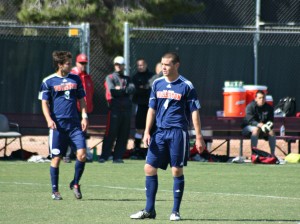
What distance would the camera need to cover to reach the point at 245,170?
17688 mm

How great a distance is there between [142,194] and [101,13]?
11.7 meters

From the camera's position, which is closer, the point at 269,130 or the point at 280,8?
the point at 269,130

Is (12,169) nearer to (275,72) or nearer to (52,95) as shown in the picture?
(52,95)

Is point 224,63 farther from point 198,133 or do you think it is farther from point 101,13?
point 198,133

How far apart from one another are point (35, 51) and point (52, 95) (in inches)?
329

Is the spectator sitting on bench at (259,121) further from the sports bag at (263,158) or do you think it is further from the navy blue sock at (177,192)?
the navy blue sock at (177,192)

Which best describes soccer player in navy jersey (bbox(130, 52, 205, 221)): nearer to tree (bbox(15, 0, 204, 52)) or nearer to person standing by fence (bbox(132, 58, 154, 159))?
person standing by fence (bbox(132, 58, 154, 159))

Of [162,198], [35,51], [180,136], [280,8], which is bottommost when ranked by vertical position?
[162,198]

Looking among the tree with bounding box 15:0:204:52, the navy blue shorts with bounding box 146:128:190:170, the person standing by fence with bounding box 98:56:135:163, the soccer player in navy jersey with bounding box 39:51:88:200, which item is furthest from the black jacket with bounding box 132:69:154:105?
the navy blue shorts with bounding box 146:128:190:170

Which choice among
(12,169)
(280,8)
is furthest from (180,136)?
(280,8)

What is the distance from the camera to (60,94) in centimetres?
1277

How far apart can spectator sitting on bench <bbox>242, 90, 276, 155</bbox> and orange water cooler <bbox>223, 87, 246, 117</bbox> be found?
5.27 ft

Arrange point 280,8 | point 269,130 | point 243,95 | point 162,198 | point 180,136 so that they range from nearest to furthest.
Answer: point 180,136 → point 162,198 → point 269,130 → point 243,95 → point 280,8

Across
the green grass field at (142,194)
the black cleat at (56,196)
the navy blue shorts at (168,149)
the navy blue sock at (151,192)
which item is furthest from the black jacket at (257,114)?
the navy blue sock at (151,192)
